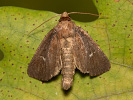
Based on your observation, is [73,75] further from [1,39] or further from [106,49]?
[1,39]

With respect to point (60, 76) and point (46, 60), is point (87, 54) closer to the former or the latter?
point (60, 76)

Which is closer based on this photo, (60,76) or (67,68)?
(67,68)

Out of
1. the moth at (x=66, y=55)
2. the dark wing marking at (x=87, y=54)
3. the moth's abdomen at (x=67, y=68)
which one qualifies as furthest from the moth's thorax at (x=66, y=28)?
the moth's abdomen at (x=67, y=68)

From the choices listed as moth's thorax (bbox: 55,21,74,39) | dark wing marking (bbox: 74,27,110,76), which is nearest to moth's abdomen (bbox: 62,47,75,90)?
dark wing marking (bbox: 74,27,110,76)

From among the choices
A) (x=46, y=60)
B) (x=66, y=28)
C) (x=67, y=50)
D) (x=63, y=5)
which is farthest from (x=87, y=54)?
(x=63, y=5)

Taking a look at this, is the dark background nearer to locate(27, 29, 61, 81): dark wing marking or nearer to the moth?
the moth

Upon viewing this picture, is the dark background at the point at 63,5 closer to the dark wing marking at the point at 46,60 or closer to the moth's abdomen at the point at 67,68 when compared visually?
the dark wing marking at the point at 46,60

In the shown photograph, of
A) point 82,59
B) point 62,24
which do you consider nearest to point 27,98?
point 82,59
